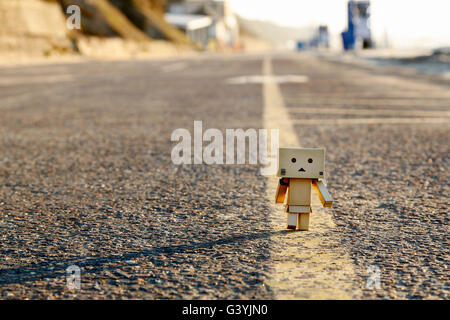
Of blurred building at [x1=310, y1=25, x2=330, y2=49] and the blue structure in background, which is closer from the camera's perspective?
the blue structure in background

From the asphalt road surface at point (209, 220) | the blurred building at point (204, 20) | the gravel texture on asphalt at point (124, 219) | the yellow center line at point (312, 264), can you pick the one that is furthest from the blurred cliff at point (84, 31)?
the yellow center line at point (312, 264)

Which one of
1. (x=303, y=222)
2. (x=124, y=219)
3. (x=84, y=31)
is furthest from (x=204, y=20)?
(x=303, y=222)

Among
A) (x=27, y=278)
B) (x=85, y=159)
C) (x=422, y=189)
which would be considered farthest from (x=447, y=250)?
(x=85, y=159)

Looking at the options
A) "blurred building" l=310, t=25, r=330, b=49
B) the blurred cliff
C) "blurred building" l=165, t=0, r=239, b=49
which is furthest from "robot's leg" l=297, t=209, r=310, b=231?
"blurred building" l=310, t=25, r=330, b=49

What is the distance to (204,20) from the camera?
365 feet

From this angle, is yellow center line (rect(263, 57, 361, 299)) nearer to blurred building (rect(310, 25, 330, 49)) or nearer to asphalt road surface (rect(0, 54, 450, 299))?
asphalt road surface (rect(0, 54, 450, 299))

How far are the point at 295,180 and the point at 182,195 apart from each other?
0.72 m

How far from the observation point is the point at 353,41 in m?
59.9

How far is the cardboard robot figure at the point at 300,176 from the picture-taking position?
1.66 meters

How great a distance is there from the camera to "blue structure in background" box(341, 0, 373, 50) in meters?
60.4

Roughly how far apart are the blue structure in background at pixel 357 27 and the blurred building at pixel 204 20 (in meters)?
36.8

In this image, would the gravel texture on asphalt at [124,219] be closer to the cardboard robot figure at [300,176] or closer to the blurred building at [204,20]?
the cardboard robot figure at [300,176]

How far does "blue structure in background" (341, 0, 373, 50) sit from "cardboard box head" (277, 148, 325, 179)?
60908 millimetres
